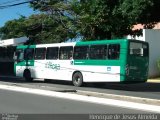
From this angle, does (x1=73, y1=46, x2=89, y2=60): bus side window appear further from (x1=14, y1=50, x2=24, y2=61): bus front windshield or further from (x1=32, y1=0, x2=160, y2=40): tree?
(x1=14, y1=50, x2=24, y2=61): bus front windshield

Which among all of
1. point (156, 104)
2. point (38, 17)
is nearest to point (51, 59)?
point (156, 104)

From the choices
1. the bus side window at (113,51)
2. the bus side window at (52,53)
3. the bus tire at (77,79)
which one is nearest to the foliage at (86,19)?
the bus side window at (113,51)

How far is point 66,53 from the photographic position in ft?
95.7

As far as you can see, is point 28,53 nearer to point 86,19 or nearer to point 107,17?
point 86,19

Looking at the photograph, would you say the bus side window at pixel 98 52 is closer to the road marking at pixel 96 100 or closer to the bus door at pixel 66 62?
the bus door at pixel 66 62

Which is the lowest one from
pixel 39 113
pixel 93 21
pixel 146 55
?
pixel 39 113

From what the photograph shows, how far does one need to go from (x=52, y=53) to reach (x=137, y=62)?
22.9 feet

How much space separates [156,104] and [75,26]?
22835 mm

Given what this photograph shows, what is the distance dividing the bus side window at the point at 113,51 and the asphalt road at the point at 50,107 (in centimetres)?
708

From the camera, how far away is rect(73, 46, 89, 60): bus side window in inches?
1083

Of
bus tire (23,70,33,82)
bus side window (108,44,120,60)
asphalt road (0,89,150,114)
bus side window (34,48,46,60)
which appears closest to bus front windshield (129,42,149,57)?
bus side window (108,44,120,60)

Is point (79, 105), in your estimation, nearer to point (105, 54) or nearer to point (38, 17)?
point (105, 54)

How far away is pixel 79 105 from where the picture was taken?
1678 cm

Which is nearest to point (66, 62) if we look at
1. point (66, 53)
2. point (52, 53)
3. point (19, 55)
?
point (66, 53)
